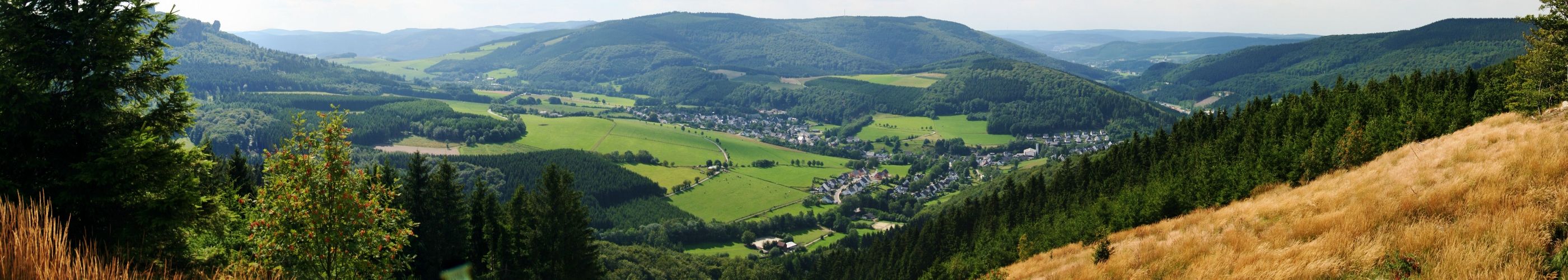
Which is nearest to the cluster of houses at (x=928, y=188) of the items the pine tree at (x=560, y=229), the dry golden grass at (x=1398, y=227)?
the pine tree at (x=560, y=229)

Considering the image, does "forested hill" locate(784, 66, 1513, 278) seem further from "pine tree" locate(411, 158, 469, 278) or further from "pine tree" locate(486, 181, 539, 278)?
"pine tree" locate(411, 158, 469, 278)

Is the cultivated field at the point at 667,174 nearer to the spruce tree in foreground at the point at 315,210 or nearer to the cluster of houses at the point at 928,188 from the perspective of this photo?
the cluster of houses at the point at 928,188

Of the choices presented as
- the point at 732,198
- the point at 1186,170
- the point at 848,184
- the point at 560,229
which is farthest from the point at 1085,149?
the point at 560,229

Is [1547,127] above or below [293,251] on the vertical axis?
above

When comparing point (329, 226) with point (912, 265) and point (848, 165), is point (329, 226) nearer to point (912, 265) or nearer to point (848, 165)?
point (912, 265)

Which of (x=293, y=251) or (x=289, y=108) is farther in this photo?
(x=289, y=108)

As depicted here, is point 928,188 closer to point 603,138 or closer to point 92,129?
point 603,138

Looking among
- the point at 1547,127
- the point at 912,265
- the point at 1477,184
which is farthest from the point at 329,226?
the point at 912,265
